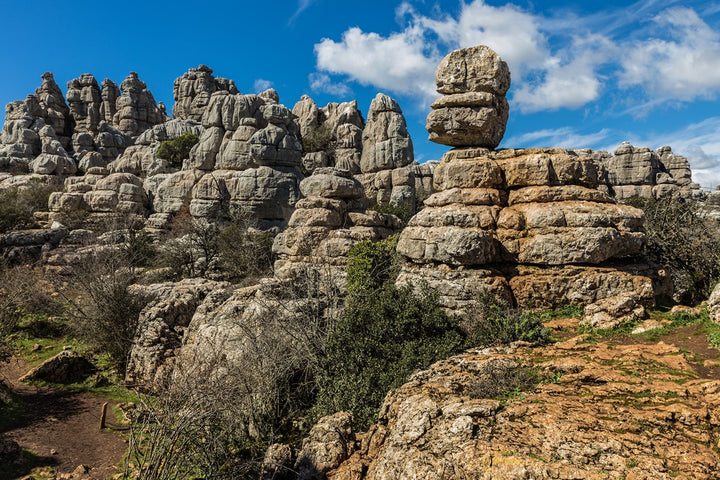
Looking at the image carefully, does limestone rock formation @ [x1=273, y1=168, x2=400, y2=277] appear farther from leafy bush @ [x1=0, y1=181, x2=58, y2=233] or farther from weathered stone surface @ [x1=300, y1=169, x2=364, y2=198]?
leafy bush @ [x1=0, y1=181, x2=58, y2=233]

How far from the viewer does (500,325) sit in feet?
32.6

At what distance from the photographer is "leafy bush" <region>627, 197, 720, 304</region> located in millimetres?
12453

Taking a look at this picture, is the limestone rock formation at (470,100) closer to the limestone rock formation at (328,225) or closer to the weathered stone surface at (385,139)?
the limestone rock formation at (328,225)

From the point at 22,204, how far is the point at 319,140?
2866 centimetres

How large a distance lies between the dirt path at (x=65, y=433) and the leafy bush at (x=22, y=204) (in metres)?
24.2

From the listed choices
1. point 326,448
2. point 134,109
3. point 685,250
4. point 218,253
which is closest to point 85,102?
point 134,109

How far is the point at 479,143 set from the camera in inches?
595

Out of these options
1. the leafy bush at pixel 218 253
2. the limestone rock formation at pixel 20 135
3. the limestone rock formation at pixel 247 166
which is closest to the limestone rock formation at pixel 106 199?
the limestone rock formation at pixel 247 166

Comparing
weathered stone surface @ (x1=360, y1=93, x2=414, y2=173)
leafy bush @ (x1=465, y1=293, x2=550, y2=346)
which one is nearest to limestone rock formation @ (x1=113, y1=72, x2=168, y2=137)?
weathered stone surface @ (x1=360, y1=93, x2=414, y2=173)

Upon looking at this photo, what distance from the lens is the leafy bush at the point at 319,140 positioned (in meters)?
46.3

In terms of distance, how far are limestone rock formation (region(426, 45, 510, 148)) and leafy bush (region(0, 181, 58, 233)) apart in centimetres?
3414

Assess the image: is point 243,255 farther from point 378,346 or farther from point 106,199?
point 106,199

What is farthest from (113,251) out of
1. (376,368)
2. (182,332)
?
(376,368)

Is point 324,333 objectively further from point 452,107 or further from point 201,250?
point 201,250
